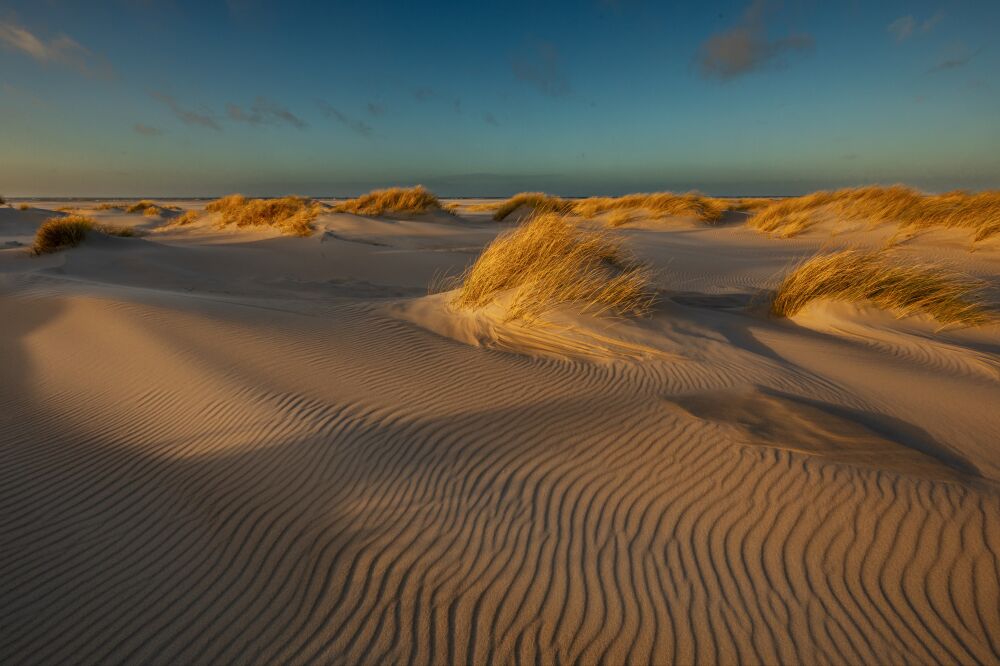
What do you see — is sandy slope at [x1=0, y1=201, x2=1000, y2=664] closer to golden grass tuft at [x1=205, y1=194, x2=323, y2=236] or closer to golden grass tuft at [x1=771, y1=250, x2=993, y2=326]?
golden grass tuft at [x1=771, y1=250, x2=993, y2=326]

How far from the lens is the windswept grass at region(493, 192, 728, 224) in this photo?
1750cm

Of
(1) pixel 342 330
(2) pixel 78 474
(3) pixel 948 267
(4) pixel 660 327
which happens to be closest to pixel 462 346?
(1) pixel 342 330

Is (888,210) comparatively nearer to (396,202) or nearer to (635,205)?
(635,205)

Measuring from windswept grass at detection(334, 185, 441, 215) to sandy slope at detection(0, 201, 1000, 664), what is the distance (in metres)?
15.1

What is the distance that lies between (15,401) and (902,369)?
6838 millimetres

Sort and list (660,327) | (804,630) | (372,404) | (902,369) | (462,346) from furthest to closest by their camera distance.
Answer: (660,327), (462,346), (902,369), (372,404), (804,630)

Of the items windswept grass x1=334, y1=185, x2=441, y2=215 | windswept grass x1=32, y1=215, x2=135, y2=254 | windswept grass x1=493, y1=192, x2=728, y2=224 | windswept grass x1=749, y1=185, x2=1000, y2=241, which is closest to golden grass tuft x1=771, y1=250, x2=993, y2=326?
windswept grass x1=749, y1=185, x2=1000, y2=241

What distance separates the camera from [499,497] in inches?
86.2

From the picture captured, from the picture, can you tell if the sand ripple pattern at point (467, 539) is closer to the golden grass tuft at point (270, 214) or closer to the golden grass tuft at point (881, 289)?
the golden grass tuft at point (881, 289)

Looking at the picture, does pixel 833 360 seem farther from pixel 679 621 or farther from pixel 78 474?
pixel 78 474

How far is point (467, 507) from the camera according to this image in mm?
2127

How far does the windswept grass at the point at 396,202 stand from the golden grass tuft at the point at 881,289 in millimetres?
15263

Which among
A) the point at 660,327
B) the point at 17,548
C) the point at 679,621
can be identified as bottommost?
the point at 17,548

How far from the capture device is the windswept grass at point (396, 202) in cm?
1897
